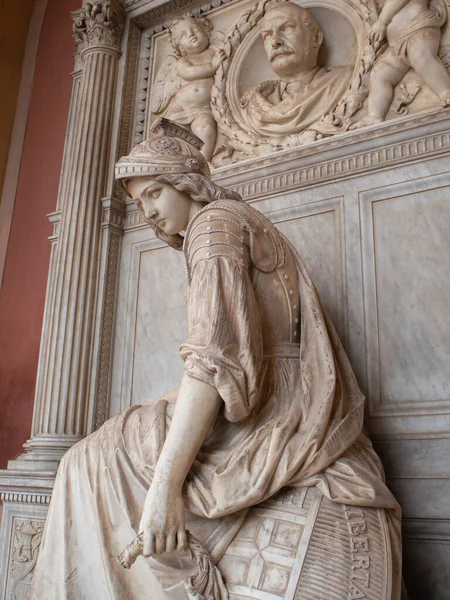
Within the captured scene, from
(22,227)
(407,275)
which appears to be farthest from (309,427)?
(22,227)

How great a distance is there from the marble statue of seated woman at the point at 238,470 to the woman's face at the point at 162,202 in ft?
0.64

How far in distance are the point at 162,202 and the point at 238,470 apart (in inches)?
41.4

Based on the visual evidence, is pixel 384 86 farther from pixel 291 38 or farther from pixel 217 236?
pixel 217 236

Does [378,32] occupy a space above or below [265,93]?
above

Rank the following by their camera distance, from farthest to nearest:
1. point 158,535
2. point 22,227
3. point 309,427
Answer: point 22,227 → point 309,427 → point 158,535

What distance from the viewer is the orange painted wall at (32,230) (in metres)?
4.46

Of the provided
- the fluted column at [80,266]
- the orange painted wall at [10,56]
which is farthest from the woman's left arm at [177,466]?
the orange painted wall at [10,56]

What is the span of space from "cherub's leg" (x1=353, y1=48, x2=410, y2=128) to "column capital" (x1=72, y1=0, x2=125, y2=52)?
2.00 metres

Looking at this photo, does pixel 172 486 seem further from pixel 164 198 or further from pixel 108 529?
pixel 164 198

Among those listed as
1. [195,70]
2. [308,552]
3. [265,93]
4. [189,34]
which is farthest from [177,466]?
[189,34]

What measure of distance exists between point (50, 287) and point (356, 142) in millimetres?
2105

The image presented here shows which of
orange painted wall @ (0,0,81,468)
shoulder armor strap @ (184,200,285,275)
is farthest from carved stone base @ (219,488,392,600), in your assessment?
orange painted wall @ (0,0,81,468)

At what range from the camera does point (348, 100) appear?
3488mm

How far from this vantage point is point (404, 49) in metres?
3.34
